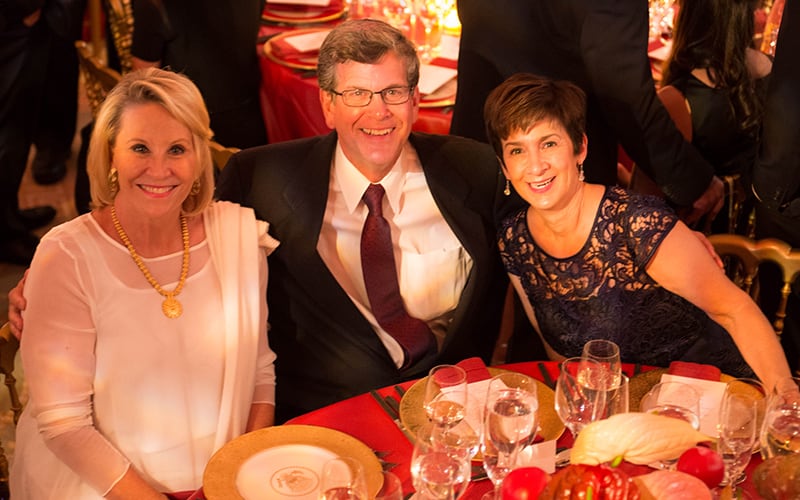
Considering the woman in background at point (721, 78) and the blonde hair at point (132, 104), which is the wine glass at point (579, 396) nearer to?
the blonde hair at point (132, 104)

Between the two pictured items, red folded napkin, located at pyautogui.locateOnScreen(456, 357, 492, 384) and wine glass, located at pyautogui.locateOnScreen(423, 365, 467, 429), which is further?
red folded napkin, located at pyautogui.locateOnScreen(456, 357, 492, 384)

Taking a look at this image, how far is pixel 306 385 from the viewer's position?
9.44ft

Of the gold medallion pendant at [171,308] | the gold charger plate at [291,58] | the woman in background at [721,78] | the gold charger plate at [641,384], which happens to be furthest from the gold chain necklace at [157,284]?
the woman in background at [721,78]

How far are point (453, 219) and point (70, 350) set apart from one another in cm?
107

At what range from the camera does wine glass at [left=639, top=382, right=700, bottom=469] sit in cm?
201

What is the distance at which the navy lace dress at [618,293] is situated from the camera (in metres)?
2.68

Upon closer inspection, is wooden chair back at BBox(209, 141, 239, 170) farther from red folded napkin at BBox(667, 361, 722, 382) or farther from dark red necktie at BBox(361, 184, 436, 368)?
red folded napkin at BBox(667, 361, 722, 382)

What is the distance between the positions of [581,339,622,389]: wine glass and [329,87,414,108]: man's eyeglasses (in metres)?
0.90

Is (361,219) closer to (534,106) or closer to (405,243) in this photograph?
(405,243)

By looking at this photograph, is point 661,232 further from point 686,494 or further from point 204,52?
point 204,52

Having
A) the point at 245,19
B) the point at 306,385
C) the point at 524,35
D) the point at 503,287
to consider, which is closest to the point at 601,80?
the point at 524,35

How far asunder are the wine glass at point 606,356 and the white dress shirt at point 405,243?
0.77 m

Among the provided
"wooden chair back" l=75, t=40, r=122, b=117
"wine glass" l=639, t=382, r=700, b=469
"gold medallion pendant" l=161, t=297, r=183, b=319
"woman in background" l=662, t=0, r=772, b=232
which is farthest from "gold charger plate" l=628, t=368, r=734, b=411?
"wooden chair back" l=75, t=40, r=122, b=117

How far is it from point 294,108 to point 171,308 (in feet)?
6.09
